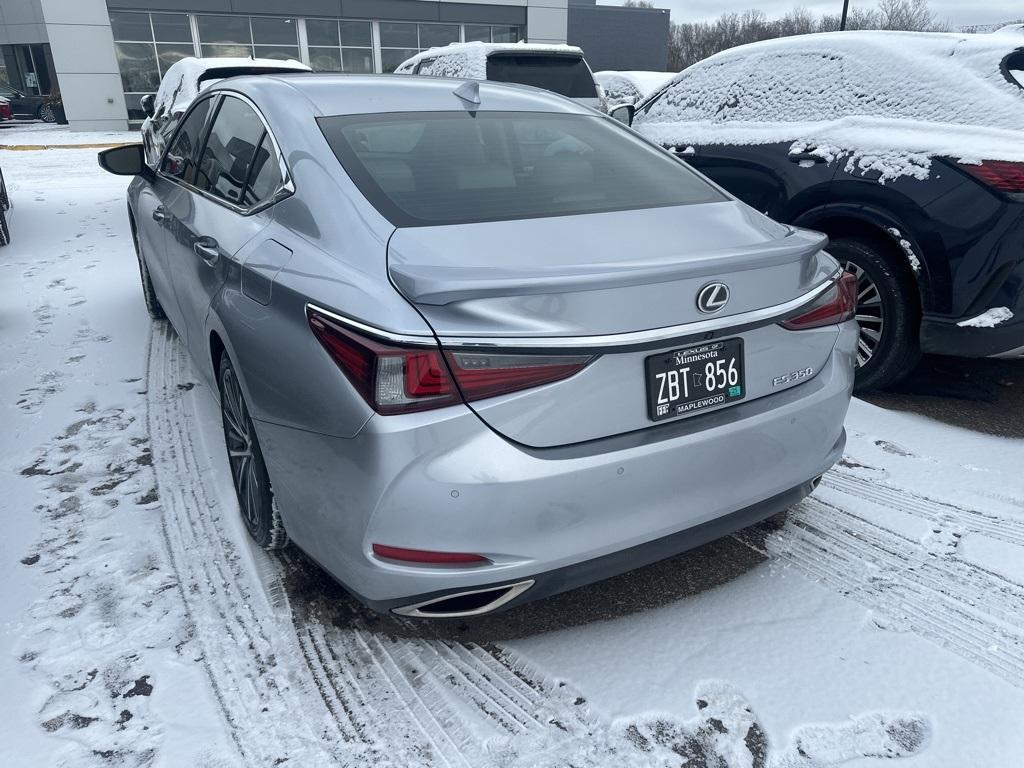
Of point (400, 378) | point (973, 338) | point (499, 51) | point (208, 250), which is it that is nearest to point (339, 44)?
point (499, 51)

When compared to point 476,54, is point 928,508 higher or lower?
lower

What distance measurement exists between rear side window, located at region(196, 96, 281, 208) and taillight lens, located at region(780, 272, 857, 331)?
1647mm

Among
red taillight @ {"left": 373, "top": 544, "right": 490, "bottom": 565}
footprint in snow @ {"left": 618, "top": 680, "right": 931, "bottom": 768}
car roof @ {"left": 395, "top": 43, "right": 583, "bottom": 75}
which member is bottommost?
footprint in snow @ {"left": 618, "top": 680, "right": 931, "bottom": 768}

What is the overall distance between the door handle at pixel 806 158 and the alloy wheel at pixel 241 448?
321 centimetres

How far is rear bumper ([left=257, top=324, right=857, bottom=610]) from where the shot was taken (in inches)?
70.4

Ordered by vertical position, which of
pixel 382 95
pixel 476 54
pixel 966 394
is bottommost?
pixel 966 394

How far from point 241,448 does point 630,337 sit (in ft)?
5.15

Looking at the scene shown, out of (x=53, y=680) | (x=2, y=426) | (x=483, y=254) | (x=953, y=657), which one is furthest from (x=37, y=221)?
(x=953, y=657)

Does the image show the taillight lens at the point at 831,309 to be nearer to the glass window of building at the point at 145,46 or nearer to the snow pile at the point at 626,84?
the snow pile at the point at 626,84

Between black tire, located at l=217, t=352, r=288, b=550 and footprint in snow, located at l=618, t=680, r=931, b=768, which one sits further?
black tire, located at l=217, t=352, r=288, b=550

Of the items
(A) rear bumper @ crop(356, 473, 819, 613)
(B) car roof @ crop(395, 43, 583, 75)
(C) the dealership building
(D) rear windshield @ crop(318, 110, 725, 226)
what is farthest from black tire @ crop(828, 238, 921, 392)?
(C) the dealership building

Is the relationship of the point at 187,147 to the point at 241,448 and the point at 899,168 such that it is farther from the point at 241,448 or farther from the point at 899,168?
the point at 899,168

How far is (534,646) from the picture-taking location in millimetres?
2318

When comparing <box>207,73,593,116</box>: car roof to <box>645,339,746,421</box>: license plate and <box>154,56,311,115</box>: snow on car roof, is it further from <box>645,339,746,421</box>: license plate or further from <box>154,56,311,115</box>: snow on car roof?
<box>154,56,311,115</box>: snow on car roof
